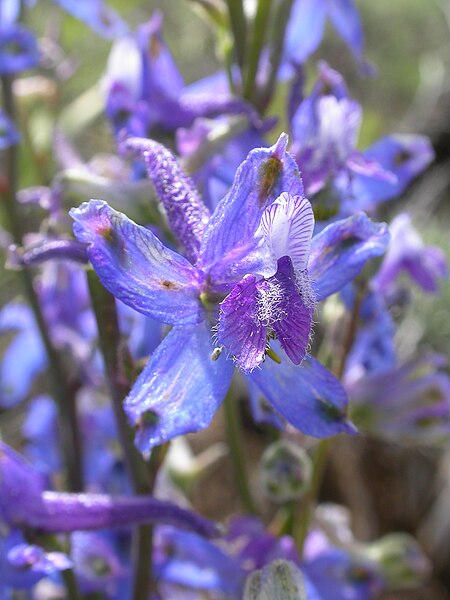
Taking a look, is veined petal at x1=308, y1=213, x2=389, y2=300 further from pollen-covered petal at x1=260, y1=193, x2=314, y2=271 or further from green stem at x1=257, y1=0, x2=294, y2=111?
green stem at x1=257, y1=0, x2=294, y2=111

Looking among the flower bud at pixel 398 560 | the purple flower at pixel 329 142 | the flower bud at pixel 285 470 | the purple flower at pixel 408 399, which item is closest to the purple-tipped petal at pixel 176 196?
the purple flower at pixel 329 142

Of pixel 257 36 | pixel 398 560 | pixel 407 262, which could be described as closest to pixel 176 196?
pixel 257 36

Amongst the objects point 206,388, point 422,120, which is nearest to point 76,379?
point 206,388

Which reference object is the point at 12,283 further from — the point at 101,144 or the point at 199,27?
the point at 199,27

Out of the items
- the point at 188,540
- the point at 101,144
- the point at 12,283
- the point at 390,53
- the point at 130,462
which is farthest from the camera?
the point at 390,53

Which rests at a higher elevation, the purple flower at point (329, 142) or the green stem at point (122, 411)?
the purple flower at point (329, 142)

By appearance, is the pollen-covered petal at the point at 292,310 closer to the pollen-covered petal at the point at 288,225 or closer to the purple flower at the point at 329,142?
the pollen-covered petal at the point at 288,225

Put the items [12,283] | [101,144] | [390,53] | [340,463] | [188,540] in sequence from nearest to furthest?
[188,540], [340,463], [12,283], [101,144], [390,53]

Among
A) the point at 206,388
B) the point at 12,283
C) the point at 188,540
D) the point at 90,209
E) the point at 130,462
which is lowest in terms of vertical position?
the point at 12,283
